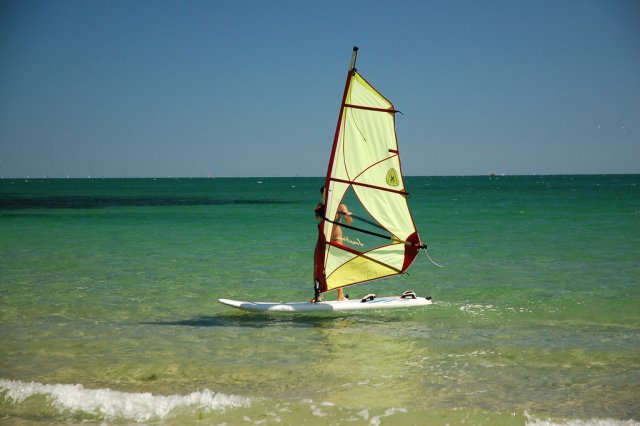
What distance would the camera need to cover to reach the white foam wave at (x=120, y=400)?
23.8 feet

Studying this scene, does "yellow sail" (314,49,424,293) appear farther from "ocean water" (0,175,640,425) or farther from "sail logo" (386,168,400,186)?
"ocean water" (0,175,640,425)

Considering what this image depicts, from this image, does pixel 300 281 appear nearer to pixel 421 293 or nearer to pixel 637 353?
pixel 421 293

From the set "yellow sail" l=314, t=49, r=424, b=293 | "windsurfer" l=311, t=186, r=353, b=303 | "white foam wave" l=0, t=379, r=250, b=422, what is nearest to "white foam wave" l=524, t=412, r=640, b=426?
"white foam wave" l=0, t=379, r=250, b=422

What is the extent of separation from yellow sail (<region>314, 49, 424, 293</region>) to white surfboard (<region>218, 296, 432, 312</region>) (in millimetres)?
384

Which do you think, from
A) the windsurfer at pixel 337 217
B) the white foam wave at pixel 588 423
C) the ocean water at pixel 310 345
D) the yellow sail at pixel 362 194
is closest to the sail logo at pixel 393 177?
the yellow sail at pixel 362 194

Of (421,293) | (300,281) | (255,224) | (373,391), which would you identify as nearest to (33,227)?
(255,224)

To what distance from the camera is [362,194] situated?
38.3 ft

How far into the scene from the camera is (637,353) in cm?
959

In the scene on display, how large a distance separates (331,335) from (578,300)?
21.0ft

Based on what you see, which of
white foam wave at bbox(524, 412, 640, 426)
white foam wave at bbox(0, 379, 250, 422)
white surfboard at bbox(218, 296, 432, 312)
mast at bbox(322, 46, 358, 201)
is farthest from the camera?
white surfboard at bbox(218, 296, 432, 312)

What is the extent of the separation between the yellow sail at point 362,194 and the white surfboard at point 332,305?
38cm

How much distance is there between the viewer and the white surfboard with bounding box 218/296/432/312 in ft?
39.6

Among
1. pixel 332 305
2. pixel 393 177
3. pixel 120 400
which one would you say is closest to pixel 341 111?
pixel 393 177

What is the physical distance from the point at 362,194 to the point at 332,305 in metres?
2.30
